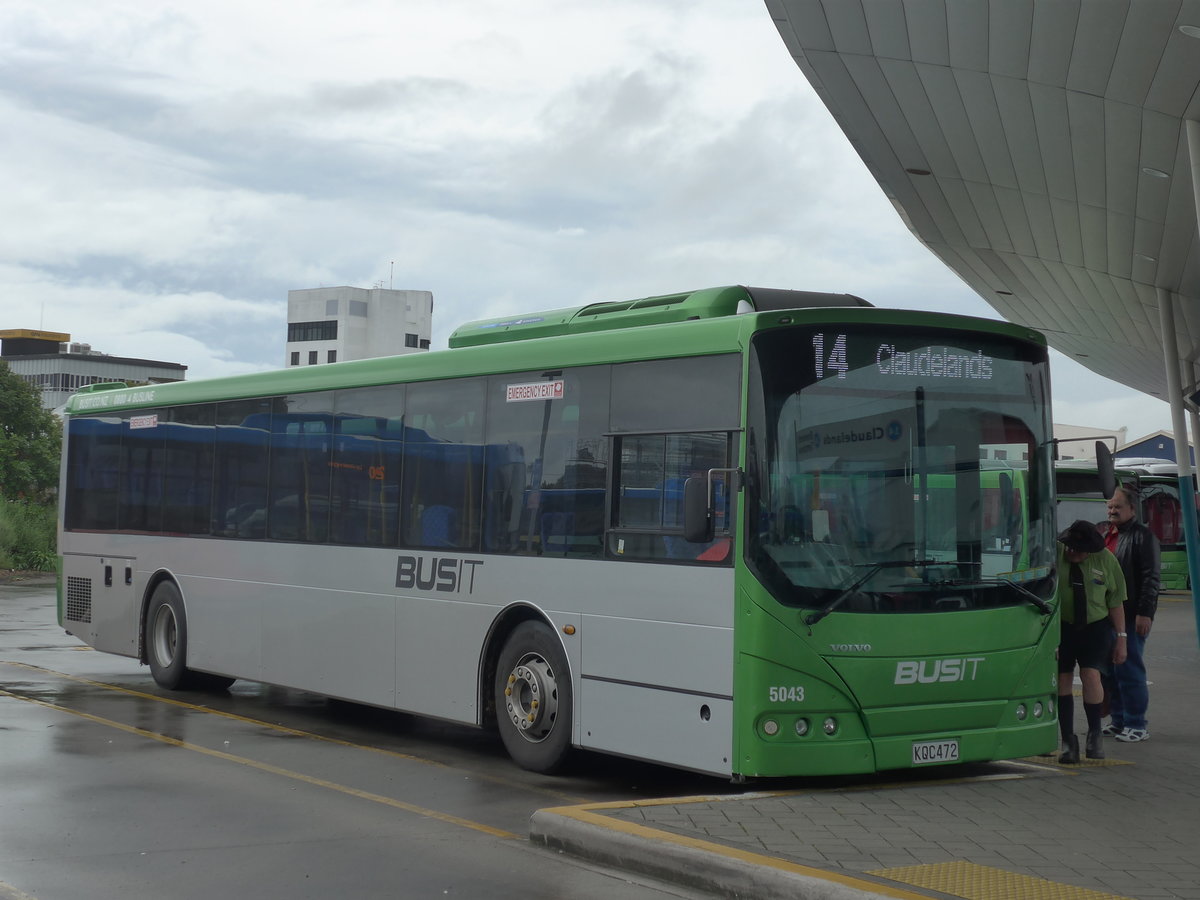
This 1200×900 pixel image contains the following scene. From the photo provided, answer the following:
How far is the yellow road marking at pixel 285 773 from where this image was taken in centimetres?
829

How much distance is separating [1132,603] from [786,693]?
14.2ft

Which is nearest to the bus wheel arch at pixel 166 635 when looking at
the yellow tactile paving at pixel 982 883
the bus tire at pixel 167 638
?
the bus tire at pixel 167 638

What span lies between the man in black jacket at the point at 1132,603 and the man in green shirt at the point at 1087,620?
78 cm

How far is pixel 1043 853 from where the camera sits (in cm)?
710

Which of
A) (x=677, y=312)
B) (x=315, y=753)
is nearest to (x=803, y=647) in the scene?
(x=677, y=312)

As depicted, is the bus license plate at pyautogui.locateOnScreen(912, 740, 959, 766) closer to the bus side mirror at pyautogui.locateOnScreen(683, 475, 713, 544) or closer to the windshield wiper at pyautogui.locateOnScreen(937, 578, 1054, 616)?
the windshield wiper at pyautogui.locateOnScreen(937, 578, 1054, 616)

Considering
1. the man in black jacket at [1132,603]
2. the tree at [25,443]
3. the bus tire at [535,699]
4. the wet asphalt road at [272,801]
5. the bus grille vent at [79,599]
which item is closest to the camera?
the wet asphalt road at [272,801]

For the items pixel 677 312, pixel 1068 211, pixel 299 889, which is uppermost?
pixel 1068 211

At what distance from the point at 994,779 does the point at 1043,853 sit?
7.19 ft

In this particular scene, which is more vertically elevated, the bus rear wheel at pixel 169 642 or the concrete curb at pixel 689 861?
the bus rear wheel at pixel 169 642

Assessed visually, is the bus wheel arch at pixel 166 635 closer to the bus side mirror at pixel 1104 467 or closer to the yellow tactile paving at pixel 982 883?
the bus side mirror at pixel 1104 467

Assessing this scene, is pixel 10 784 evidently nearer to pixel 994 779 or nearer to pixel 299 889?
pixel 299 889

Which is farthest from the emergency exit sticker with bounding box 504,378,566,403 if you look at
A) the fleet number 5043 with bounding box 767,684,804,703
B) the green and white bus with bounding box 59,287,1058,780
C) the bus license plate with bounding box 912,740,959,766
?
the bus license plate with bounding box 912,740,959,766

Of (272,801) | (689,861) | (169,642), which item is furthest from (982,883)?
(169,642)
